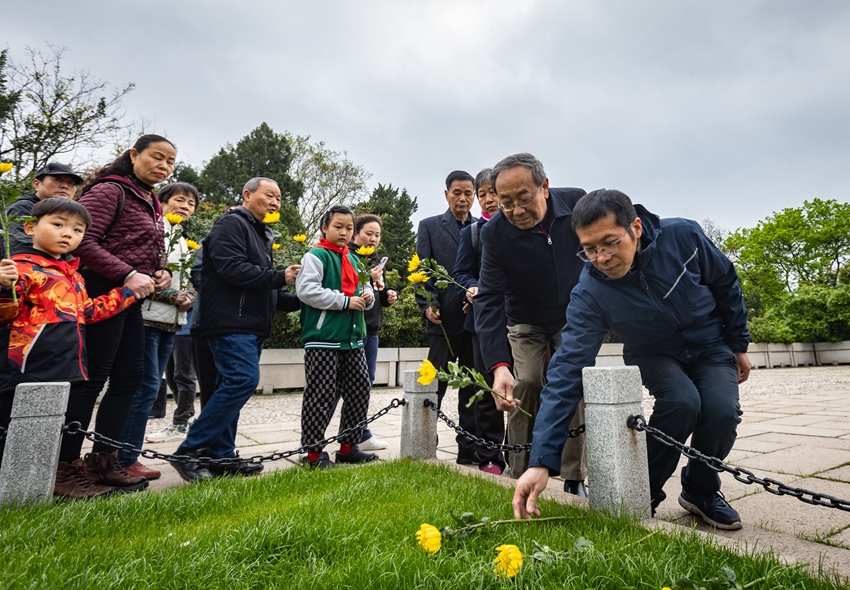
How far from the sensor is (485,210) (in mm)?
4332

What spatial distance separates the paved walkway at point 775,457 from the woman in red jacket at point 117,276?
60 centimetres

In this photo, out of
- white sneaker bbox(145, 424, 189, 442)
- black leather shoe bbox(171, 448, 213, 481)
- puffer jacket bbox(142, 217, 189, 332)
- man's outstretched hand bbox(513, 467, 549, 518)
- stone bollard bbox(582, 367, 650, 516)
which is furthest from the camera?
white sneaker bbox(145, 424, 189, 442)

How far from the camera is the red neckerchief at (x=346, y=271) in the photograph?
4207 mm

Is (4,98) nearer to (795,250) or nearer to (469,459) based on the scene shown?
(469,459)

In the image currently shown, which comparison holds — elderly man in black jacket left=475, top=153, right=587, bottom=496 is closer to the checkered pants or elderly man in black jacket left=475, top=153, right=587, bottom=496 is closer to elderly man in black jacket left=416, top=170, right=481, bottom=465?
elderly man in black jacket left=416, top=170, right=481, bottom=465

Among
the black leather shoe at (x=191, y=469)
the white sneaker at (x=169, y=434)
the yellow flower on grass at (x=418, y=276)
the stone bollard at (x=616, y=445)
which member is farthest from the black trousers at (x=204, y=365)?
the stone bollard at (x=616, y=445)

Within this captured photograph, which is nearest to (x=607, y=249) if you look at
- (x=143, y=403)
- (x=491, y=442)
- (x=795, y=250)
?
(x=491, y=442)

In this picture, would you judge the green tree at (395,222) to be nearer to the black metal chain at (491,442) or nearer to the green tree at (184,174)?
the green tree at (184,174)

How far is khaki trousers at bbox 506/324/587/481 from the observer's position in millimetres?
3291

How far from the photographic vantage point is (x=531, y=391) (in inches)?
132

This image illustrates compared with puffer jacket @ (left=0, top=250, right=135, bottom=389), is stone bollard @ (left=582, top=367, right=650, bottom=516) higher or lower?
lower

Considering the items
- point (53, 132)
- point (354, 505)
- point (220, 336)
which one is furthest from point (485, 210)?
point (53, 132)

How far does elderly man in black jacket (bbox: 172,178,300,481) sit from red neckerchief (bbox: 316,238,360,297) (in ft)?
1.40

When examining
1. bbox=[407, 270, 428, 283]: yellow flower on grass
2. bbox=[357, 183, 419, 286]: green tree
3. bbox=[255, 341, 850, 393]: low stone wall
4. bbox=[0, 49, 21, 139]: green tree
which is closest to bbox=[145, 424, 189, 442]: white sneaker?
bbox=[407, 270, 428, 283]: yellow flower on grass
